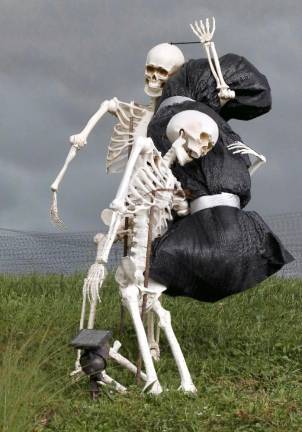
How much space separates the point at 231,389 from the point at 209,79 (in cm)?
230

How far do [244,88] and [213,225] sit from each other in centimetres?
116

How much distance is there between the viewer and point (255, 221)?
7375mm

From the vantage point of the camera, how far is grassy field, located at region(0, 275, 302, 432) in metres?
6.50

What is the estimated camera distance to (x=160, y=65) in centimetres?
778

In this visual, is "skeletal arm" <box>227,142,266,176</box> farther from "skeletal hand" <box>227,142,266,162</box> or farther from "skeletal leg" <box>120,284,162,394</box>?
"skeletal leg" <box>120,284,162,394</box>

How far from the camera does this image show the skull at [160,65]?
25.5 feet

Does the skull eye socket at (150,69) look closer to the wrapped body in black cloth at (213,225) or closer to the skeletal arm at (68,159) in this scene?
the wrapped body in black cloth at (213,225)

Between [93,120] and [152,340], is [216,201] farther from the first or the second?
[152,340]

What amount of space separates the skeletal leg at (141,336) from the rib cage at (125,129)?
1.53 m

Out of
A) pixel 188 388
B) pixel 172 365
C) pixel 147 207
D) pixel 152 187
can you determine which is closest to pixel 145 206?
pixel 147 207

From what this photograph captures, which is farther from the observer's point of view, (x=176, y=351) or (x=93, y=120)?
(x=93, y=120)

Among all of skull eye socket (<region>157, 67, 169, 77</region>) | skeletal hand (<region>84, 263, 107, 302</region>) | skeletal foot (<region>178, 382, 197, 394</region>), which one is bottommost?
skeletal foot (<region>178, 382, 197, 394</region>)

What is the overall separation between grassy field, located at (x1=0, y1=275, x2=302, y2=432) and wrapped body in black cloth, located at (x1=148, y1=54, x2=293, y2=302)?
2.64 feet

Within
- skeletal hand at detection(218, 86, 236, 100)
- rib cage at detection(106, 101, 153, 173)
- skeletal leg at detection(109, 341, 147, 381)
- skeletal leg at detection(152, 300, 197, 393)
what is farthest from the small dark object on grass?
skeletal hand at detection(218, 86, 236, 100)
